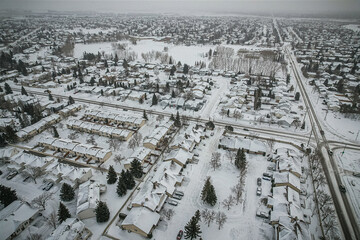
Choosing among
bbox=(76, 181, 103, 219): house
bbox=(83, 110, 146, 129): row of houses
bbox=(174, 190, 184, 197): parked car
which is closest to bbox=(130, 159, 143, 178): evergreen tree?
bbox=(76, 181, 103, 219): house

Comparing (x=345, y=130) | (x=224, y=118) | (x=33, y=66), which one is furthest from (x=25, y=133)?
(x=345, y=130)

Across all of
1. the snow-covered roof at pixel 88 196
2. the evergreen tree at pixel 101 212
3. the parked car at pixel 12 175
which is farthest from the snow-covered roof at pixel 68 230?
the parked car at pixel 12 175

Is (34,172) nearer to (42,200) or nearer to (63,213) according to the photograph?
(42,200)

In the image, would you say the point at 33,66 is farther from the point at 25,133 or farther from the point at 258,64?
the point at 258,64

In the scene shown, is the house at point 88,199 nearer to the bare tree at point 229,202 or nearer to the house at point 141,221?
the house at point 141,221

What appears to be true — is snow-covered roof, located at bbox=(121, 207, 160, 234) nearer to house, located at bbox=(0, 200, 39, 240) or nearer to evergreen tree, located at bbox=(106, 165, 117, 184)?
evergreen tree, located at bbox=(106, 165, 117, 184)

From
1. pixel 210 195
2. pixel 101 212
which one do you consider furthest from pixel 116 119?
pixel 210 195
